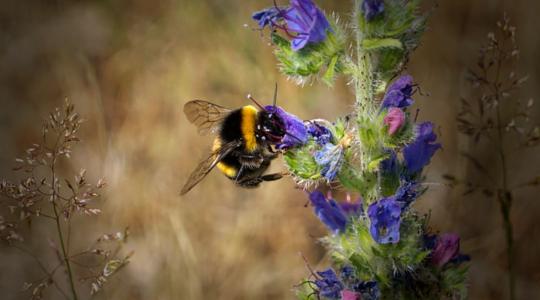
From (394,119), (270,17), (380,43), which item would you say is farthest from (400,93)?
(270,17)

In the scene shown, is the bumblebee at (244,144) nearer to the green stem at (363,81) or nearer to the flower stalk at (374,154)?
the flower stalk at (374,154)

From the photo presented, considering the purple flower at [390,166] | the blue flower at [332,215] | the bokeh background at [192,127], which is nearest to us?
the purple flower at [390,166]

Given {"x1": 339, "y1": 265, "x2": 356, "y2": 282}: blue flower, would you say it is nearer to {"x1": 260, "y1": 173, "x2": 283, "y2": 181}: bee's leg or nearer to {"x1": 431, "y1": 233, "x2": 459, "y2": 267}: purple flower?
{"x1": 431, "y1": 233, "x2": 459, "y2": 267}: purple flower

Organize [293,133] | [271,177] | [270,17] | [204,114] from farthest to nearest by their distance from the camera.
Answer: [204,114]
[271,177]
[293,133]
[270,17]

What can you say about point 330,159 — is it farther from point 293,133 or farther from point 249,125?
point 249,125

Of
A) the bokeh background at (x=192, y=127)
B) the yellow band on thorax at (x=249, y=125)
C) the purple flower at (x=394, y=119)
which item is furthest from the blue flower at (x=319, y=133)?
the bokeh background at (x=192, y=127)

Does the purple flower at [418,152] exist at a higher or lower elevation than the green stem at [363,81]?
lower

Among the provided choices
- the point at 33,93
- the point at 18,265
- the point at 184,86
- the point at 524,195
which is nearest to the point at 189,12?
the point at 184,86
